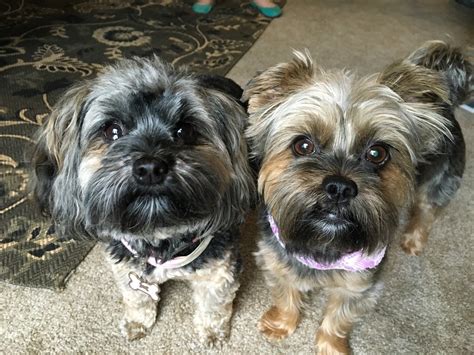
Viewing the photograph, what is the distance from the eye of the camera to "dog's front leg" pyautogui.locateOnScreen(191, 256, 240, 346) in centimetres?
123

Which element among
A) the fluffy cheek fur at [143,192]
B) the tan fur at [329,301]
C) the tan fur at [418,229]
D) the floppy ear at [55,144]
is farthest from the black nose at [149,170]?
the tan fur at [418,229]

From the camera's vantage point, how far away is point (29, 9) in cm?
299

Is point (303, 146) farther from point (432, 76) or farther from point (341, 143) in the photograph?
point (432, 76)

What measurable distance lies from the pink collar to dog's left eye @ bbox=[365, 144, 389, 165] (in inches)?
17.6

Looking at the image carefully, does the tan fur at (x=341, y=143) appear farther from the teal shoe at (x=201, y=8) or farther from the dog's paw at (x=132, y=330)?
the teal shoe at (x=201, y=8)

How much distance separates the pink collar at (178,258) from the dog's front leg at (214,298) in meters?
0.05

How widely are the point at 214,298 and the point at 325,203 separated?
49 cm

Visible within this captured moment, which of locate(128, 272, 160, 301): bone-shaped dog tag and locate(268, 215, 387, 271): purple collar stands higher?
locate(268, 215, 387, 271): purple collar

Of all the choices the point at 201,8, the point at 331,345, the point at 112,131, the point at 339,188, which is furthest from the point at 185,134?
the point at 201,8

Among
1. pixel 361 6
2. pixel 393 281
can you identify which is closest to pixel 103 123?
pixel 393 281

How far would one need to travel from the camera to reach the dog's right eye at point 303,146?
3.46 feet

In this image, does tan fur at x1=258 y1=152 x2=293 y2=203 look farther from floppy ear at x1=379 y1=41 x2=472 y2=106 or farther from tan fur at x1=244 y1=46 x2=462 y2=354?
floppy ear at x1=379 y1=41 x2=472 y2=106

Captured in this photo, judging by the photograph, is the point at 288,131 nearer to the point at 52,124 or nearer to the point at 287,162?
the point at 287,162

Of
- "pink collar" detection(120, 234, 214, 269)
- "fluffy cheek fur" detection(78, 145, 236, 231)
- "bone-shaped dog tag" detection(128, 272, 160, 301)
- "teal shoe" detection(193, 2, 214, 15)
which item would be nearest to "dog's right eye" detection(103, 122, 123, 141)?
"fluffy cheek fur" detection(78, 145, 236, 231)
